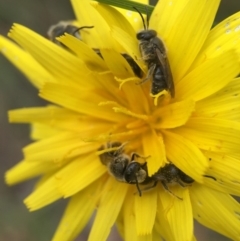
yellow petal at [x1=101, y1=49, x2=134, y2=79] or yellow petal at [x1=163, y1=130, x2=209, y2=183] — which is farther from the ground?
yellow petal at [x1=101, y1=49, x2=134, y2=79]

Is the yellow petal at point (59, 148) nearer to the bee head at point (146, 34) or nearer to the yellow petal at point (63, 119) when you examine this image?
the yellow petal at point (63, 119)

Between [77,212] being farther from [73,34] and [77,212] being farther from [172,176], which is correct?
[73,34]

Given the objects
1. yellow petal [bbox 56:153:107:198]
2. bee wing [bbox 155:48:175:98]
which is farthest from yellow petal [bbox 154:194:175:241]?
bee wing [bbox 155:48:175:98]

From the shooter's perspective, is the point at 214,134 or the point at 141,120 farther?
the point at 141,120

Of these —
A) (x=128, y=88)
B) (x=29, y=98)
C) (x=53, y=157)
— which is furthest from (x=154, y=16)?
(x=29, y=98)

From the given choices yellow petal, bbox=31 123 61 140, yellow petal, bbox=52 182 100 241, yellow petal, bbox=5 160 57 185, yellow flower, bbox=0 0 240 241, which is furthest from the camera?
yellow petal, bbox=31 123 61 140

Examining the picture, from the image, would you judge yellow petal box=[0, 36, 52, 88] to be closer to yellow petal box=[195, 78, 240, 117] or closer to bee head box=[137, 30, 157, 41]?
bee head box=[137, 30, 157, 41]

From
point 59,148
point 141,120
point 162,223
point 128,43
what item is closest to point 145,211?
point 162,223

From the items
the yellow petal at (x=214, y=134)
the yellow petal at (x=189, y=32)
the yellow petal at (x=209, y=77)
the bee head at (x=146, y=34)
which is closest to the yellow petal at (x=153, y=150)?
the yellow petal at (x=214, y=134)
